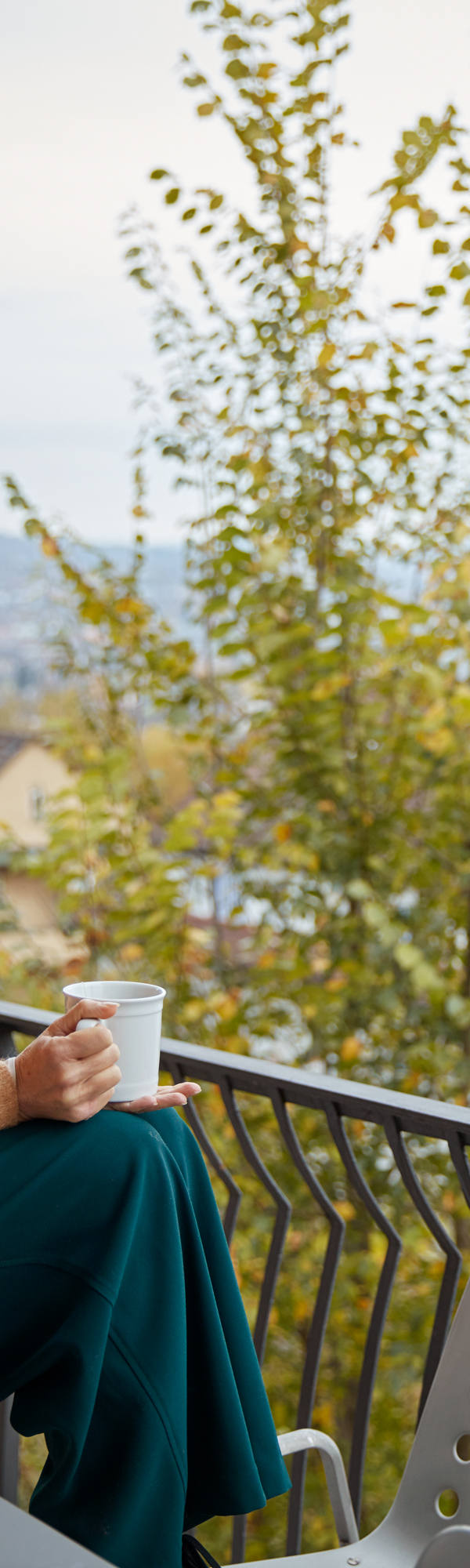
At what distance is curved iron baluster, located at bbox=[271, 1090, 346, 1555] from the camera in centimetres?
164

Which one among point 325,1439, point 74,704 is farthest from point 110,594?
point 325,1439

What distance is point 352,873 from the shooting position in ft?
11.2

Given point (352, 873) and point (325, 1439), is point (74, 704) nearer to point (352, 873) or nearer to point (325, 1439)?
point (352, 873)

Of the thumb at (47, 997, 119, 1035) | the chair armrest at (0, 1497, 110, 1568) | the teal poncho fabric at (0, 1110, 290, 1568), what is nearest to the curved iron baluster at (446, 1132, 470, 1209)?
the teal poncho fabric at (0, 1110, 290, 1568)

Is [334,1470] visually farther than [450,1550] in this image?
Yes

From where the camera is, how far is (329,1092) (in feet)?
4.91

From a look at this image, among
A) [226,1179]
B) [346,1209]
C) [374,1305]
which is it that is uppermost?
[226,1179]

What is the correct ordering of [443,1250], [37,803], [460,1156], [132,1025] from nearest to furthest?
[132,1025] → [460,1156] → [443,1250] → [37,803]

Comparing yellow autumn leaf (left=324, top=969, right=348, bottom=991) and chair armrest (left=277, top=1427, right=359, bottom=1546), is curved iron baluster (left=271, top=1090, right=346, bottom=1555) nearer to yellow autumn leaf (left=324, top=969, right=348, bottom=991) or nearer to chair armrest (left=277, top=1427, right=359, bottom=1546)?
chair armrest (left=277, top=1427, right=359, bottom=1546)

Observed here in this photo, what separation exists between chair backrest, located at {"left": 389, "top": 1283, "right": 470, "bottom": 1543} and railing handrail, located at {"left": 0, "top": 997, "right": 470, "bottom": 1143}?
0.21 meters

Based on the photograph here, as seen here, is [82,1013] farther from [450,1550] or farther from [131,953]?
[131,953]

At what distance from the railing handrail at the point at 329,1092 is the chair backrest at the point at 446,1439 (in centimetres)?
21

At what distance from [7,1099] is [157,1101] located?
0.16 m

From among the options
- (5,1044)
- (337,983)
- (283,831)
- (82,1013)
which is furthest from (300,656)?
(82,1013)
